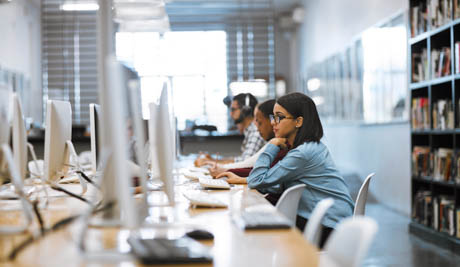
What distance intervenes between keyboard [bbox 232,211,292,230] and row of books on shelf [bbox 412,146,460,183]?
9.90 feet

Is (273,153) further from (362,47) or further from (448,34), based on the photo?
(362,47)

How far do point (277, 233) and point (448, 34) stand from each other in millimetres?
3748

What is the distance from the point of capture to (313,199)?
107 inches

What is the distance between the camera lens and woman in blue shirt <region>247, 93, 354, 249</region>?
106 inches

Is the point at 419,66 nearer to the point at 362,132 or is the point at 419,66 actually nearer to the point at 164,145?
the point at 362,132

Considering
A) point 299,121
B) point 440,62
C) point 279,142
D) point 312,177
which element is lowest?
point 312,177

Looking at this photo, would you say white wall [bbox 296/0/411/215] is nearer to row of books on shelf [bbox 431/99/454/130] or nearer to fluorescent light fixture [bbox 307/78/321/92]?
fluorescent light fixture [bbox 307/78/321/92]

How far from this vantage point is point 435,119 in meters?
4.80

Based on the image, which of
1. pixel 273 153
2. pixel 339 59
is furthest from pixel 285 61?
pixel 273 153

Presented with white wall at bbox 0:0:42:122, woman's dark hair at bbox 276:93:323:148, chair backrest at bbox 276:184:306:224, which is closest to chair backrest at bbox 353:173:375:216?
chair backrest at bbox 276:184:306:224

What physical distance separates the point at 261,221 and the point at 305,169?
105cm

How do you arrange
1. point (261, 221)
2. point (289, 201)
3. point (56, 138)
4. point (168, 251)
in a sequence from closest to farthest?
point (168, 251) < point (261, 221) < point (289, 201) < point (56, 138)

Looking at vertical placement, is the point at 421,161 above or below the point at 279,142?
below

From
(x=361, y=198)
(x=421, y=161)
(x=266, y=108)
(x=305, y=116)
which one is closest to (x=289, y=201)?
(x=361, y=198)
